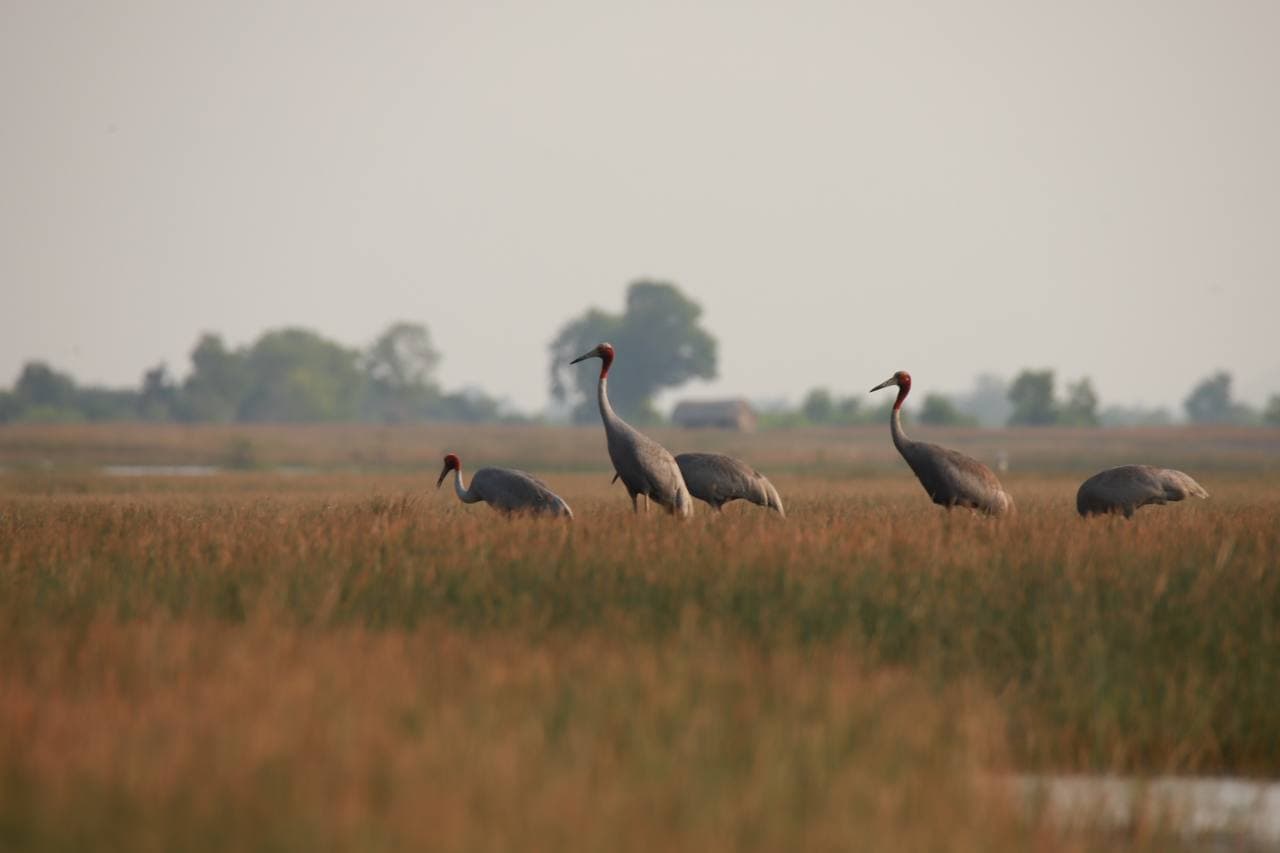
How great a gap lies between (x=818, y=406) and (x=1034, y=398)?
78.3 feet

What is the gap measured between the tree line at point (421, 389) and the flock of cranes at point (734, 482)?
80.3 metres

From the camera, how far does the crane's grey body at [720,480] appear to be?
17156 mm

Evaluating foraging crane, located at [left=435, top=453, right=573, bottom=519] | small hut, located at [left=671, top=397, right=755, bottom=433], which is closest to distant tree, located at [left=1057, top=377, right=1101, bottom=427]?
small hut, located at [left=671, top=397, right=755, bottom=433]

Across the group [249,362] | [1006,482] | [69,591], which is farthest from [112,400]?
[69,591]

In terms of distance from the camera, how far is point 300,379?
447 feet

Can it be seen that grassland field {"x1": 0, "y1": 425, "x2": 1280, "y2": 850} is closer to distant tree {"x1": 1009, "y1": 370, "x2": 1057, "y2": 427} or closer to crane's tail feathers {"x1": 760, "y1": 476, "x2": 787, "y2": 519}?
crane's tail feathers {"x1": 760, "y1": 476, "x2": 787, "y2": 519}

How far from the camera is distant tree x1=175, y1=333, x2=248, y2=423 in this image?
127m

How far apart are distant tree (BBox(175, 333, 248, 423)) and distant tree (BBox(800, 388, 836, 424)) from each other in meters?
47.3

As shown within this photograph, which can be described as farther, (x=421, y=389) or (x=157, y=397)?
(x=421, y=389)

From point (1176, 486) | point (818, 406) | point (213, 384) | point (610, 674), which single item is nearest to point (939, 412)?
point (818, 406)

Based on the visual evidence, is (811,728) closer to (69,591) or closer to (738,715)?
(738,715)

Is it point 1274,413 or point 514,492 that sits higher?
point 1274,413

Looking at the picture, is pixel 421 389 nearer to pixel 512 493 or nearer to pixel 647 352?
pixel 647 352

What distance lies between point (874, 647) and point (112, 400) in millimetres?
126649
